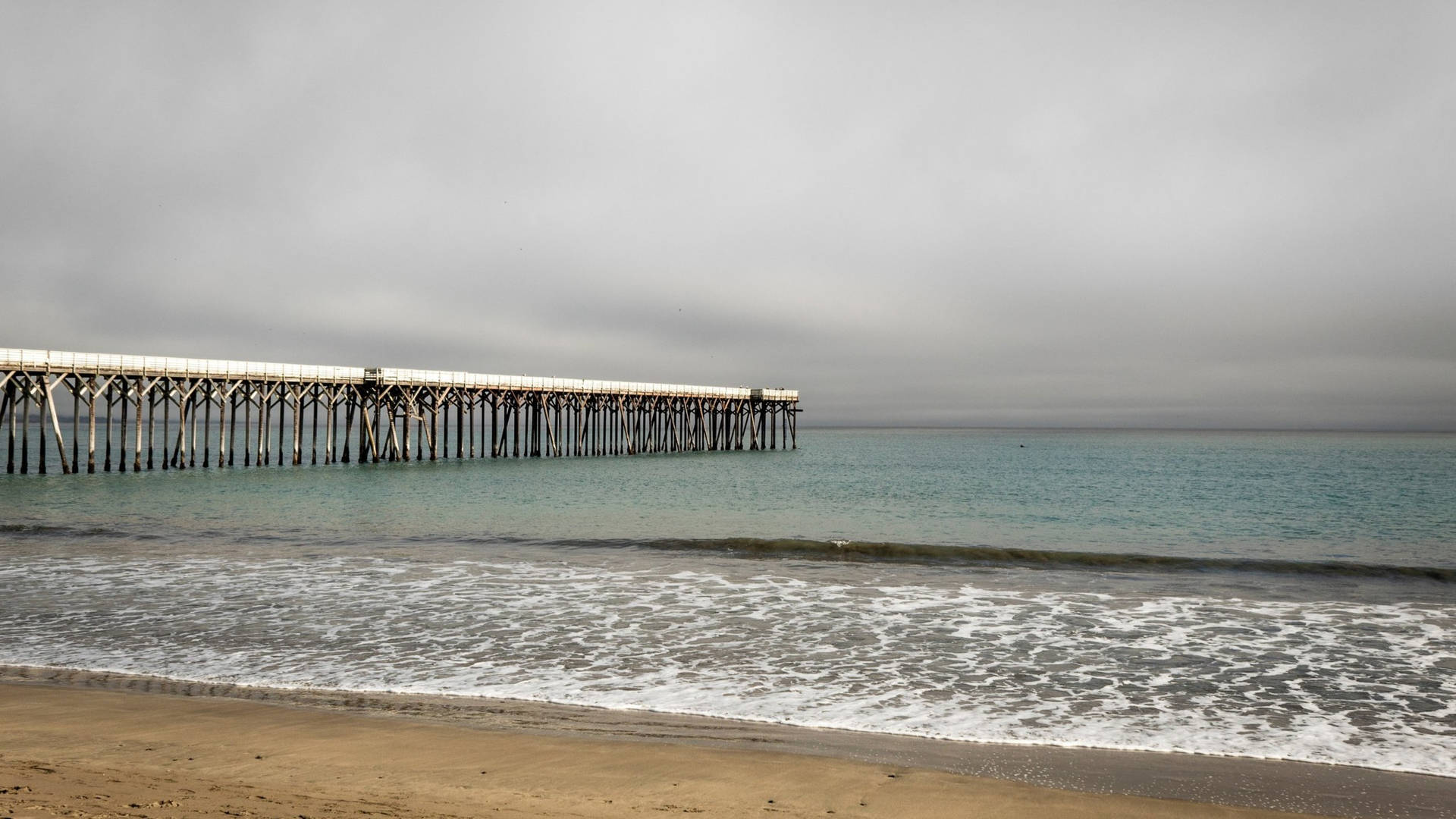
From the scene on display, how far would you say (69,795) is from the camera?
170 inches

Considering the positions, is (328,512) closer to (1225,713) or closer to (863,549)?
(863,549)

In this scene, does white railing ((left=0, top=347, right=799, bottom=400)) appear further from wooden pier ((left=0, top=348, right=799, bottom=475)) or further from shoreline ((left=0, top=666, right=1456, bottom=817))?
shoreline ((left=0, top=666, right=1456, bottom=817))

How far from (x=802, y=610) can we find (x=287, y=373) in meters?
32.4

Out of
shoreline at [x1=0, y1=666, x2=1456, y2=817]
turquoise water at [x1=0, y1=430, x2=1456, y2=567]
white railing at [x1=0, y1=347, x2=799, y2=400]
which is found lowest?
→ turquoise water at [x1=0, y1=430, x2=1456, y2=567]

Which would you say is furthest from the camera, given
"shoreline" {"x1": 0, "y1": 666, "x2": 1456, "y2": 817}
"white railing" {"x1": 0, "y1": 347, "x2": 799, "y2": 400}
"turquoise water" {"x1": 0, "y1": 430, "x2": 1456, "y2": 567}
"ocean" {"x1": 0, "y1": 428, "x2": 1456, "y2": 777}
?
"white railing" {"x1": 0, "y1": 347, "x2": 799, "y2": 400}

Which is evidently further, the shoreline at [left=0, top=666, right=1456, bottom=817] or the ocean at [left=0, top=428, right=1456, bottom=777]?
the ocean at [left=0, top=428, right=1456, bottom=777]

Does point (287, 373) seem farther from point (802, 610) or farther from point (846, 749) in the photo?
point (846, 749)

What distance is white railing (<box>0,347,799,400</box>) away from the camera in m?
29.2

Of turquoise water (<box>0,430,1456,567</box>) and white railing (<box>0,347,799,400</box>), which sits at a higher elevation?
white railing (<box>0,347,799,400</box>)

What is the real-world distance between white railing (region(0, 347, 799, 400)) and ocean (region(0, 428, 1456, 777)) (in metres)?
5.46

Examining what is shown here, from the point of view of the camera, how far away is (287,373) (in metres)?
36.8

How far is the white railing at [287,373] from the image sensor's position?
2923 cm

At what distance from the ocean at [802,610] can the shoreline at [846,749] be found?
24cm

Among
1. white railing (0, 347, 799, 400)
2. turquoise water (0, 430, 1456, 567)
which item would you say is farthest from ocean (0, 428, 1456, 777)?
white railing (0, 347, 799, 400)
